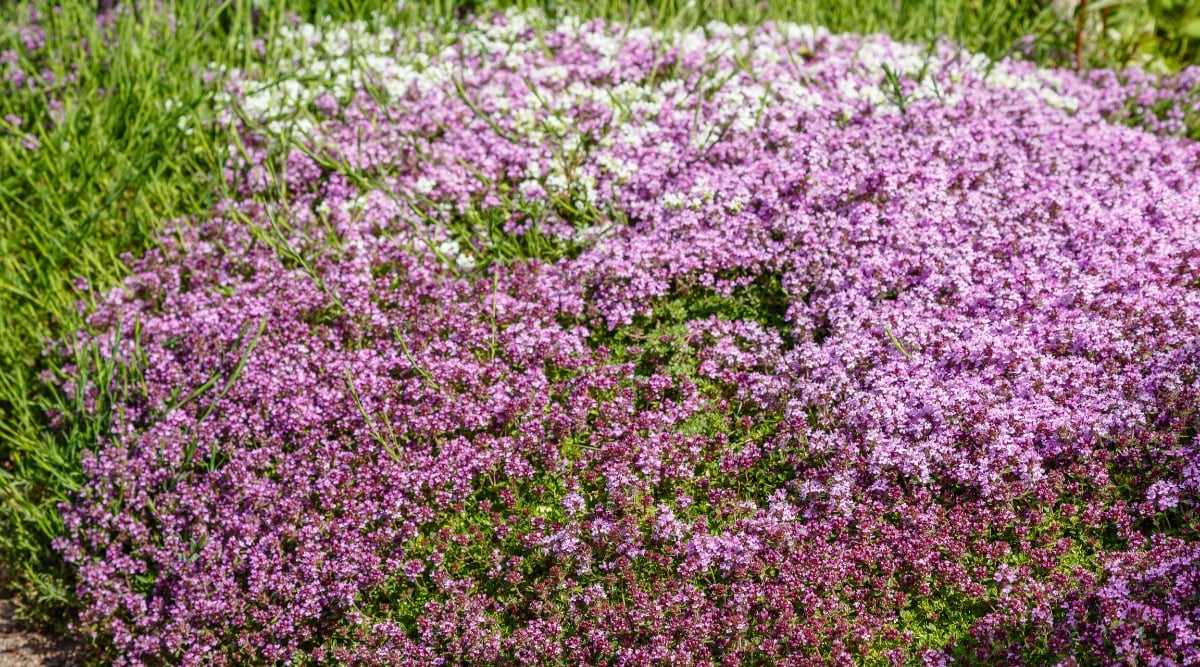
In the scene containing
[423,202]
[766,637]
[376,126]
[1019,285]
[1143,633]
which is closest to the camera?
[1143,633]

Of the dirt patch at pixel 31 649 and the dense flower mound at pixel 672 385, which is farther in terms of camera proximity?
the dirt patch at pixel 31 649

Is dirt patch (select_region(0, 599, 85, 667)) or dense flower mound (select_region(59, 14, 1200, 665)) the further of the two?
dirt patch (select_region(0, 599, 85, 667))

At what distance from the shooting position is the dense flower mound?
16.9ft

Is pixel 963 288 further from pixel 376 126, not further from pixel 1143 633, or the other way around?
pixel 376 126

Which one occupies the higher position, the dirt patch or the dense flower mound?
the dense flower mound

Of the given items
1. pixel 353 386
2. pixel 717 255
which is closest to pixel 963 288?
pixel 717 255

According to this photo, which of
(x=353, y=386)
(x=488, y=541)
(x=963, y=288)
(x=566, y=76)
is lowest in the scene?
(x=488, y=541)

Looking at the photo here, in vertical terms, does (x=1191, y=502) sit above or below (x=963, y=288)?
below

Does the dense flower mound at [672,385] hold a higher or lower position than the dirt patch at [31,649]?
higher

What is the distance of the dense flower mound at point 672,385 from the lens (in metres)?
5.14

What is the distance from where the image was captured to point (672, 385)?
6.21 m

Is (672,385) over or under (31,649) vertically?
over

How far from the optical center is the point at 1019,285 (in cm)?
616

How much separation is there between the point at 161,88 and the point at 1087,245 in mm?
6874
